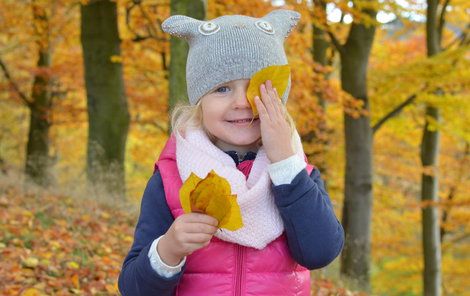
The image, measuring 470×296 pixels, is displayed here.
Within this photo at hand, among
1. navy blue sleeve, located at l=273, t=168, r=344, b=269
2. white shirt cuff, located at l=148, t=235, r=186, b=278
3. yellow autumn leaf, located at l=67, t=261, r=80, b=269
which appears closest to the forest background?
yellow autumn leaf, located at l=67, t=261, r=80, b=269

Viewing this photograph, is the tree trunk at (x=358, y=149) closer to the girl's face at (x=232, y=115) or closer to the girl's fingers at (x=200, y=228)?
the girl's face at (x=232, y=115)

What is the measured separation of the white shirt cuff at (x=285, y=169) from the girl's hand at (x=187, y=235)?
32cm

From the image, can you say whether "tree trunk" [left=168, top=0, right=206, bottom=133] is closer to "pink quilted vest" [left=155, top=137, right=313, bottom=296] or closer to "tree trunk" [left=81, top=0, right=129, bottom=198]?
"pink quilted vest" [left=155, top=137, right=313, bottom=296]

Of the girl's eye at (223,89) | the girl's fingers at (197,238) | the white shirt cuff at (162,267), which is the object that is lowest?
the white shirt cuff at (162,267)

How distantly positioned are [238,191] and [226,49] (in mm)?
512

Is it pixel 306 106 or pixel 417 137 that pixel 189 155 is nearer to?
pixel 306 106

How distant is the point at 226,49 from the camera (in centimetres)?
220

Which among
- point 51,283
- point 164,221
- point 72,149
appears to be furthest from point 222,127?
point 72,149

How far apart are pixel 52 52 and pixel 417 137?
9.49 meters

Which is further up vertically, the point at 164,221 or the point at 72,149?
the point at 164,221

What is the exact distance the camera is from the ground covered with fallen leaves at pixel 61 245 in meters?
4.41

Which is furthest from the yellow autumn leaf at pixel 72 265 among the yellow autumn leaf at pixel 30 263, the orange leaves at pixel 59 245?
the yellow autumn leaf at pixel 30 263

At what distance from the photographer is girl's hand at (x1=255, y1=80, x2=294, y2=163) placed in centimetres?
206

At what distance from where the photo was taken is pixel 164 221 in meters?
2.18
